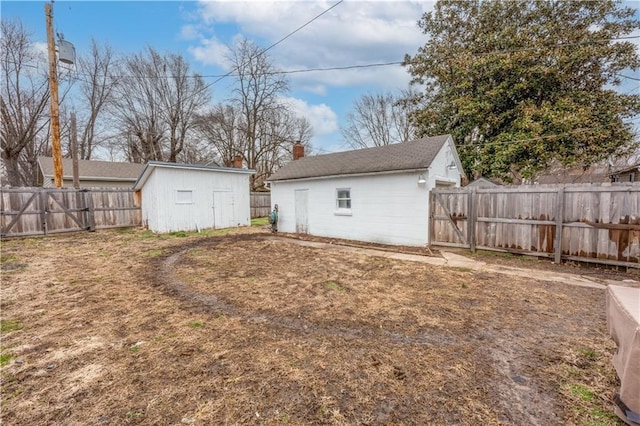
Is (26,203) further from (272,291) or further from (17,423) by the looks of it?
(17,423)

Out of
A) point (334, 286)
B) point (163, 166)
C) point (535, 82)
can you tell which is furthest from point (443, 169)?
point (163, 166)

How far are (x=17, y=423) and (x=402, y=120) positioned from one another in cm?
2923

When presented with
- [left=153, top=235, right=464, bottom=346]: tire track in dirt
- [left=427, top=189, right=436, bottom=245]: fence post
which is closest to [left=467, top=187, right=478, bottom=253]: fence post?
[left=427, top=189, right=436, bottom=245]: fence post

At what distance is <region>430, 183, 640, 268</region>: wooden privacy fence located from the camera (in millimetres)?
6156

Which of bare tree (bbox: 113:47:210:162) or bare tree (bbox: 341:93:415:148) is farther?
bare tree (bbox: 341:93:415:148)

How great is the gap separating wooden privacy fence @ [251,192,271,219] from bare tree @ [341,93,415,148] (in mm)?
13665

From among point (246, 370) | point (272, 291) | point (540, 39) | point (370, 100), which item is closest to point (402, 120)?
point (370, 100)

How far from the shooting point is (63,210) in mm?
12070

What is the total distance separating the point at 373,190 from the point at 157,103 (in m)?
24.8

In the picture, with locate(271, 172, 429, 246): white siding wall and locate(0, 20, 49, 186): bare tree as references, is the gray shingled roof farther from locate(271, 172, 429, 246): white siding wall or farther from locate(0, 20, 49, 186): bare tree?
locate(0, 20, 49, 186): bare tree

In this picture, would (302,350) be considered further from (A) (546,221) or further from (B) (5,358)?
(A) (546,221)

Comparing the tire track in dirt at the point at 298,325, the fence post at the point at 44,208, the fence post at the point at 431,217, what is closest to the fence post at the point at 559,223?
the fence post at the point at 431,217

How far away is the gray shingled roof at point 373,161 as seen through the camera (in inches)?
361

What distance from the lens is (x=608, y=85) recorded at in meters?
13.4
